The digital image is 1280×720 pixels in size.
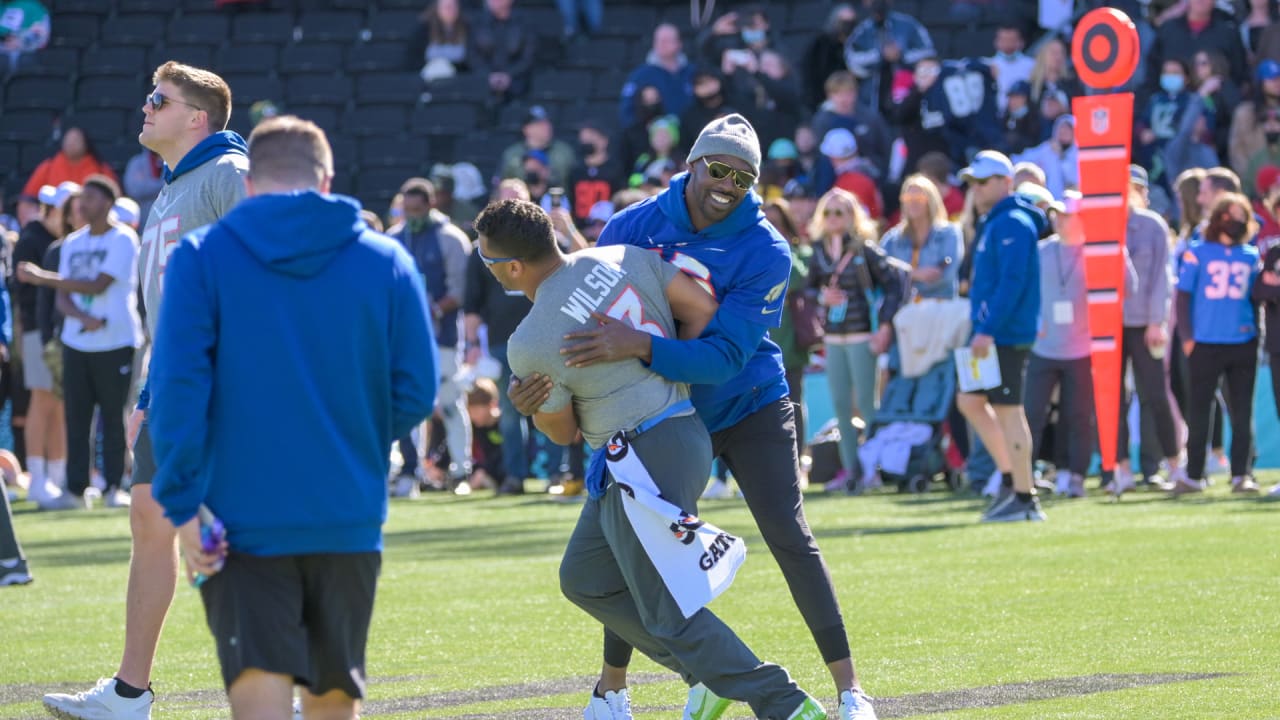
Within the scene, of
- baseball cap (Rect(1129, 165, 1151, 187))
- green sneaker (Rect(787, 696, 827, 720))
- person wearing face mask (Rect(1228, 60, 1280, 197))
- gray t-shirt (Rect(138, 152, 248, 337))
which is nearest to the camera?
green sneaker (Rect(787, 696, 827, 720))

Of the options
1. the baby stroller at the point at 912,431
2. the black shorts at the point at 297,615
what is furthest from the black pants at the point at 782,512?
the baby stroller at the point at 912,431

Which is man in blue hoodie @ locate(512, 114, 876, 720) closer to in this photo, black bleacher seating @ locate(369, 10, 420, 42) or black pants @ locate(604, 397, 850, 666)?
black pants @ locate(604, 397, 850, 666)

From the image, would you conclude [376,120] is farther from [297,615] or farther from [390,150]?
[297,615]

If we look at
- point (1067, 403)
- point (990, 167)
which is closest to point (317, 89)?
point (1067, 403)

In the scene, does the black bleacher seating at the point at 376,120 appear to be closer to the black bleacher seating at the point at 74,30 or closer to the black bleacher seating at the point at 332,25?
the black bleacher seating at the point at 332,25

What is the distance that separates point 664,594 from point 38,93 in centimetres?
2277

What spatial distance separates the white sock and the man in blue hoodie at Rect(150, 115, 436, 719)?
1349 cm

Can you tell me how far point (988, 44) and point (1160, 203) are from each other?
4.82 meters

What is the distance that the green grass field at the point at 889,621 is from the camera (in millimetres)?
6816

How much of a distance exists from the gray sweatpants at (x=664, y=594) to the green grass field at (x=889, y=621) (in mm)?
609

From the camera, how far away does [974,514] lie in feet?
45.0

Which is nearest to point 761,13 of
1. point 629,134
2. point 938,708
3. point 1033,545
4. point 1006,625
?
point 629,134

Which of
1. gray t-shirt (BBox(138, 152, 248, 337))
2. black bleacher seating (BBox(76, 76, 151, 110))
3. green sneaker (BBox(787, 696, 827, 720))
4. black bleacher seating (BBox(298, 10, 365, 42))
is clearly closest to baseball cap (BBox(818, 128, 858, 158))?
black bleacher seating (BBox(298, 10, 365, 42))

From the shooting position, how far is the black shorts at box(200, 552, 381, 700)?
14.8 feet
